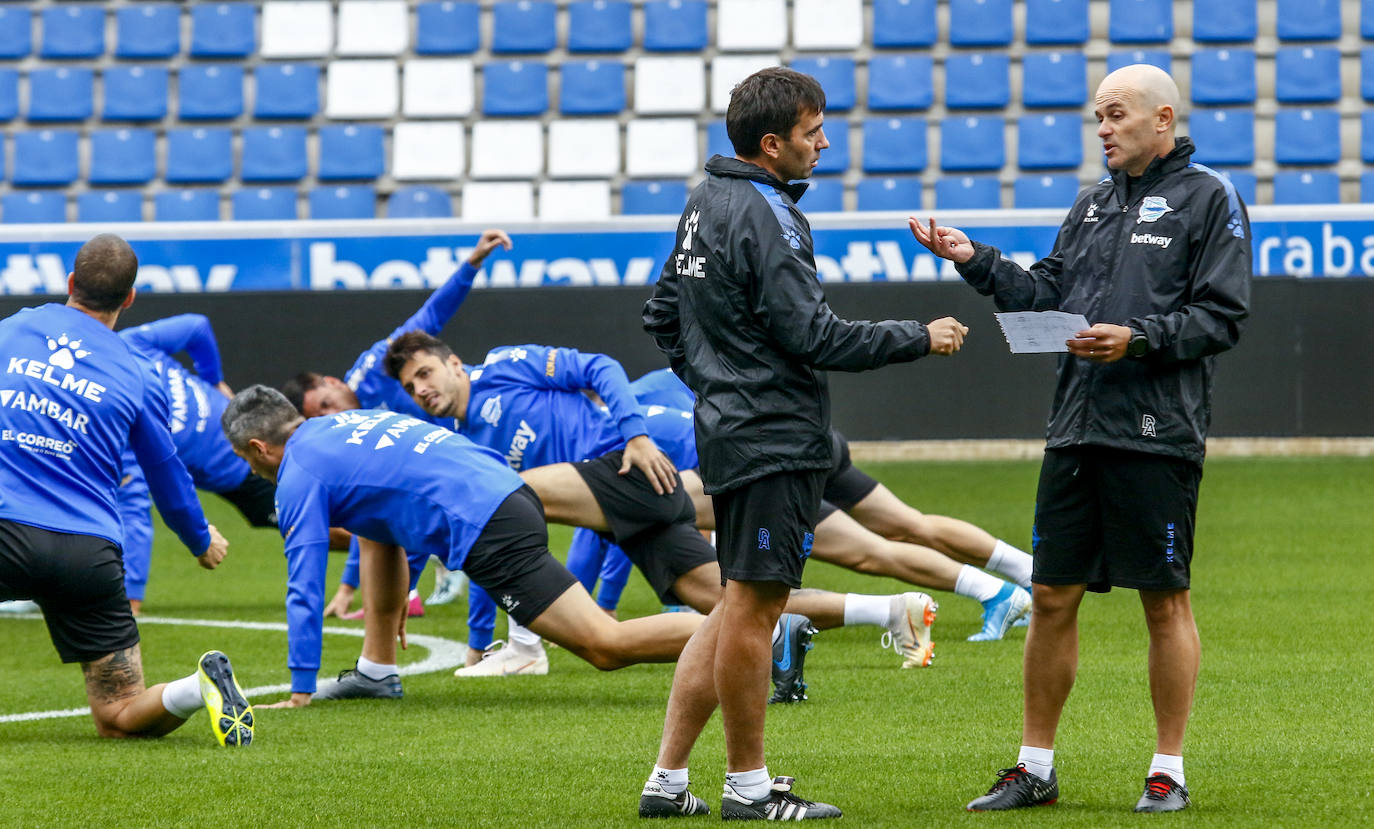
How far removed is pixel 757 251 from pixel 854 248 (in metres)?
10.5

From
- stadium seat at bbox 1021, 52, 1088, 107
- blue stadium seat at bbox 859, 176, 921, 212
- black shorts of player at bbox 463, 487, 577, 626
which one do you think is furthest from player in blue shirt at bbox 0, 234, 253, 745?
stadium seat at bbox 1021, 52, 1088, 107

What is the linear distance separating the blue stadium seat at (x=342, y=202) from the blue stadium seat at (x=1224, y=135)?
8.72 m

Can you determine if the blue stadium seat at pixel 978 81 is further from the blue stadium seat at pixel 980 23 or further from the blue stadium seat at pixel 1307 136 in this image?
the blue stadium seat at pixel 1307 136

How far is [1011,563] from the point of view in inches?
295

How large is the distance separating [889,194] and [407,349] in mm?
11538

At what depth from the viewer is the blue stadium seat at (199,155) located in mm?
18250

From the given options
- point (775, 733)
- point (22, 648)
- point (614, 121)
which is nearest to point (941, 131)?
point (614, 121)

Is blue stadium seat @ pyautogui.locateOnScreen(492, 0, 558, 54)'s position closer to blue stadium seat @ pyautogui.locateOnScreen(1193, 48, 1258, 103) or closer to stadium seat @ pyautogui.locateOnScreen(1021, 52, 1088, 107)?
stadium seat @ pyautogui.locateOnScreen(1021, 52, 1088, 107)

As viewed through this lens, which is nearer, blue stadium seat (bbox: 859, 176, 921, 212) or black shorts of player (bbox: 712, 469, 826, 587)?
black shorts of player (bbox: 712, 469, 826, 587)

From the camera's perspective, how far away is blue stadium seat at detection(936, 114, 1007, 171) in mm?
17641

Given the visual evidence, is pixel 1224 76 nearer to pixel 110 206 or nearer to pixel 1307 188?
pixel 1307 188

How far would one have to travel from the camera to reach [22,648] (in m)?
7.73

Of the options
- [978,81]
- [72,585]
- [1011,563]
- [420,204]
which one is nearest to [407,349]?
[72,585]

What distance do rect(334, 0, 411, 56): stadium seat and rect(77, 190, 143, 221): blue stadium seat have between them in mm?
2786
